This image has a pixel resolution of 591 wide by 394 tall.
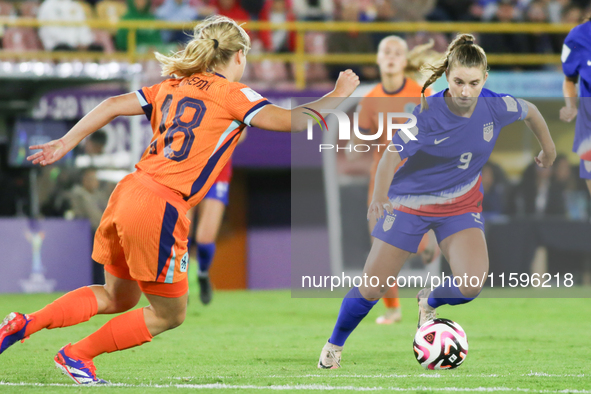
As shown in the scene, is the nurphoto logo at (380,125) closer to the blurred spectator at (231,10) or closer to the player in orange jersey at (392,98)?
the player in orange jersey at (392,98)

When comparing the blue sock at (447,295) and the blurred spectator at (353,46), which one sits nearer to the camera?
the blue sock at (447,295)

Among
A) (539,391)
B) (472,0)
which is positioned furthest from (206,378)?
(472,0)

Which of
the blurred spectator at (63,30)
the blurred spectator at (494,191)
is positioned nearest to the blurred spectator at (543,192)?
the blurred spectator at (494,191)

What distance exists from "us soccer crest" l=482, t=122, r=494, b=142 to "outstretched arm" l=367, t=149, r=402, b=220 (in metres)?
0.55

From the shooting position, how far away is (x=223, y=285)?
12.2 m

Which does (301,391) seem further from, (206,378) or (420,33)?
(420,33)

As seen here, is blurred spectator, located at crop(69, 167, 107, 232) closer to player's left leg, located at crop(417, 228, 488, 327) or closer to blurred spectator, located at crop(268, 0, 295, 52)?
blurred spectator, located at crop(268, 0, 295, 52)

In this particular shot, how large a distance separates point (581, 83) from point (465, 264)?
2421 mm

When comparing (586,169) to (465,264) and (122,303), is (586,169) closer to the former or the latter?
(465,264)

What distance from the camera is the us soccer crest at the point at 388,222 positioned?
4750 millimetres

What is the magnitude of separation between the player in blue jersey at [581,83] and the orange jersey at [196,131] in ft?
10.2

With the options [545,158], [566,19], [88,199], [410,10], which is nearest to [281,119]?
[545,158]

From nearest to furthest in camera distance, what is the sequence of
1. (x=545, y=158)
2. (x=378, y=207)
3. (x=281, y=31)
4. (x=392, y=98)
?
(x=378, y=207), (x=545, y=158), (x=392, y=98), (x=281, y=31)

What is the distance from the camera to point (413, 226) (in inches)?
187
